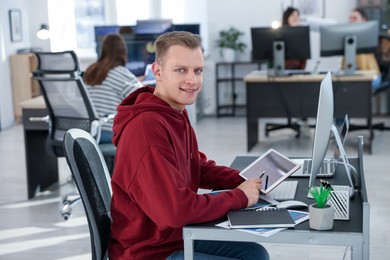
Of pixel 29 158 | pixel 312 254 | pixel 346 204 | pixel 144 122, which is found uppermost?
pixel 144 122

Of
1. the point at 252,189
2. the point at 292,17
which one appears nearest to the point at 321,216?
the point at 252,189

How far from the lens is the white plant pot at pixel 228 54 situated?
8672 mm

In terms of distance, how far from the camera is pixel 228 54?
28.5 feet

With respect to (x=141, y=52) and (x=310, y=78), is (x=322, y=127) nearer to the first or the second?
(x=141, y=52)


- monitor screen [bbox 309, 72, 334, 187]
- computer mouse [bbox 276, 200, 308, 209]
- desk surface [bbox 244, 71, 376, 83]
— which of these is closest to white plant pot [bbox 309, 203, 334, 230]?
computer mouse [bbox 276, 200, 308, 209]

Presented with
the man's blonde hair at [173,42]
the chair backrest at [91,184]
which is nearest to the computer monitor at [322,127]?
the man's blonde hair at [173,42]

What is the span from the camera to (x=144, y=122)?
2.11 metres

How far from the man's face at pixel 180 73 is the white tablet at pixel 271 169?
0.38m

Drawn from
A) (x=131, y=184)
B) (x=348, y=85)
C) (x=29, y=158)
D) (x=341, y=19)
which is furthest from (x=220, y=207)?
(x=341, y=19)

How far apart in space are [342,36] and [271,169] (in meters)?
4.31

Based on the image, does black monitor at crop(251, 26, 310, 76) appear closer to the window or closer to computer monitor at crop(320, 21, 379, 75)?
computer monitor at crop(320, 21, 379, 75)

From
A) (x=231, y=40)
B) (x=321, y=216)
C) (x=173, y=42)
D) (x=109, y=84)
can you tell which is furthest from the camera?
(x=231, y=40)

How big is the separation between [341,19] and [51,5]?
3.77m

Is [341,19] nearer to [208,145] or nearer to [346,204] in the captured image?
[208,145]
